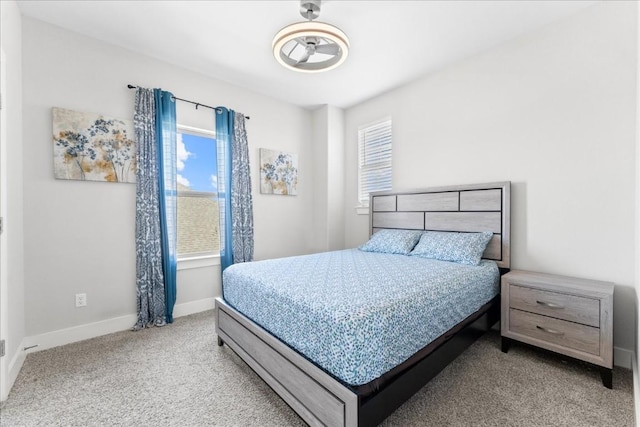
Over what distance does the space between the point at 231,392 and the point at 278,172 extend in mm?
2746

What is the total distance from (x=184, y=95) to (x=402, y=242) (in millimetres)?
2929

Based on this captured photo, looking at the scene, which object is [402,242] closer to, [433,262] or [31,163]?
[433,262]

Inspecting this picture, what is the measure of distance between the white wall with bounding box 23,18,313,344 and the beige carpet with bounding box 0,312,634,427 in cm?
47

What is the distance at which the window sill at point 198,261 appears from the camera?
10.1ft

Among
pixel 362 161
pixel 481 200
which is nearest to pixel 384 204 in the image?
pixel 362 161

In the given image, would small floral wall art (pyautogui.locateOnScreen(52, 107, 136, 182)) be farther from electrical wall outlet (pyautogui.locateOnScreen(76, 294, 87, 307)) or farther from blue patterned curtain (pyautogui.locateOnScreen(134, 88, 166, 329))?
electrical wall outlet (pyautogui.locateOnScreen(76, 294, 87, 307))

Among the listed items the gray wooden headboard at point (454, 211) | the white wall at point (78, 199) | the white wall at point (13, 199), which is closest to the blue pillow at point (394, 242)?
the gray wooden headboard at point (454, 211)

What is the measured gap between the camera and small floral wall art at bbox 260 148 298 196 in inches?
147

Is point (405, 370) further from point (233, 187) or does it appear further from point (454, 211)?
point (233, 187)

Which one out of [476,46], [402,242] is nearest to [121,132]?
[402,242]

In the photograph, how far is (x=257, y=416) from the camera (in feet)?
5.01

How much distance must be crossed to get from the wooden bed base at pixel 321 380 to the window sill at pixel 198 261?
4.31 ft

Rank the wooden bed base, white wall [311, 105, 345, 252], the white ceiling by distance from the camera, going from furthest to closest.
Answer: white wall [311, 105, 345, 252] → the white ceiling → the wooden bed base

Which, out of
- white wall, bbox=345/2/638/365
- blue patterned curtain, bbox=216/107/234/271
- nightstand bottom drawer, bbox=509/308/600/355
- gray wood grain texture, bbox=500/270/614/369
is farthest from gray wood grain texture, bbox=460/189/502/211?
blue patterned curtain, bbox=216/107/234/271
